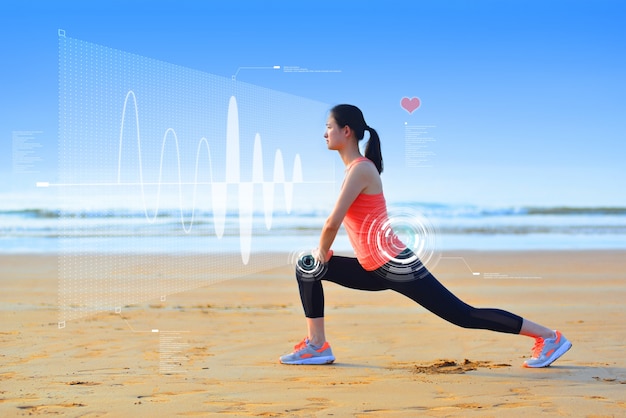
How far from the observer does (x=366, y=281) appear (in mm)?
5773

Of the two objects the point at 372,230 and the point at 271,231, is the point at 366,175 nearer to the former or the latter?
the point at 372,230

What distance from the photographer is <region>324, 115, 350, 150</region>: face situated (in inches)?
223

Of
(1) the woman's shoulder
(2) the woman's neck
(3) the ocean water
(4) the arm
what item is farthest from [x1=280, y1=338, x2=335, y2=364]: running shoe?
(3) the ocean water

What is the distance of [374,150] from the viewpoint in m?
5.69

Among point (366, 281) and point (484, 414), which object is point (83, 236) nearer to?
point (366, 281)

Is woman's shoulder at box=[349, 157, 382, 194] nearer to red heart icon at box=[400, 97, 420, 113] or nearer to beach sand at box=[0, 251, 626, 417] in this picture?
beach sand at box=[0, 251, 626, 417]

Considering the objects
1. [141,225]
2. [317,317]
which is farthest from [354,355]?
[141,225]

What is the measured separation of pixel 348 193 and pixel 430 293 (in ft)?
2.90

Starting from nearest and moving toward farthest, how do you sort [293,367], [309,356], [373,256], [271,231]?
[373,256], [293,367], [309,356], [271,231]

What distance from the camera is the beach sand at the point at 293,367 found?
4.67 meters

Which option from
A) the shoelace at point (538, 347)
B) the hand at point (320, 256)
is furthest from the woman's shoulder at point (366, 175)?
the shoelace at point (538, 347)

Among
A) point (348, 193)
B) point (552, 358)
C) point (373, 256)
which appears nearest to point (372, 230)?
point (373, 256)

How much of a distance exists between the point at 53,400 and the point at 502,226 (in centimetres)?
2259

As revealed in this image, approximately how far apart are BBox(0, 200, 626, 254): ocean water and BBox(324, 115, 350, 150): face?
364 inches
